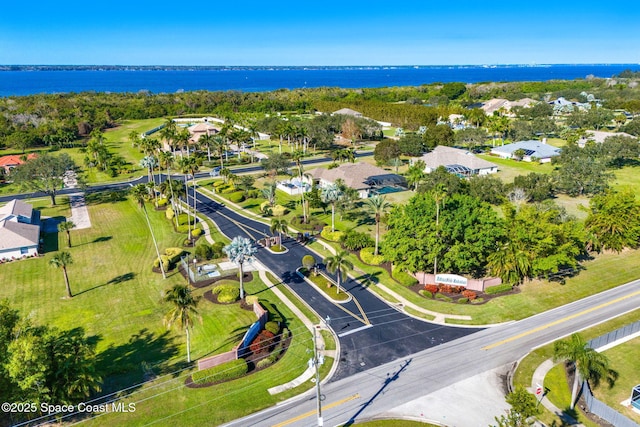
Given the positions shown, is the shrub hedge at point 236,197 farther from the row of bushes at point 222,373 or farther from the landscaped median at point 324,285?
the row of bushes at point 222,373

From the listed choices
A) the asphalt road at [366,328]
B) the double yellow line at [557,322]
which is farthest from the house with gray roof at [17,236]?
the double yellow line at [557,322]

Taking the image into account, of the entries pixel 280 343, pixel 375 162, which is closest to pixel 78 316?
pixel 280 343

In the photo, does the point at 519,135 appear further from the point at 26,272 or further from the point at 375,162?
the point at 26,272

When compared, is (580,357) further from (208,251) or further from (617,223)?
(208,251)

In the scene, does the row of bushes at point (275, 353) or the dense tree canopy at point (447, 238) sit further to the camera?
the dense tree canopy at point (447, 238)

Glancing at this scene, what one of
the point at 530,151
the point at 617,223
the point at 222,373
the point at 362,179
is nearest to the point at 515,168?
the point at 530,151
